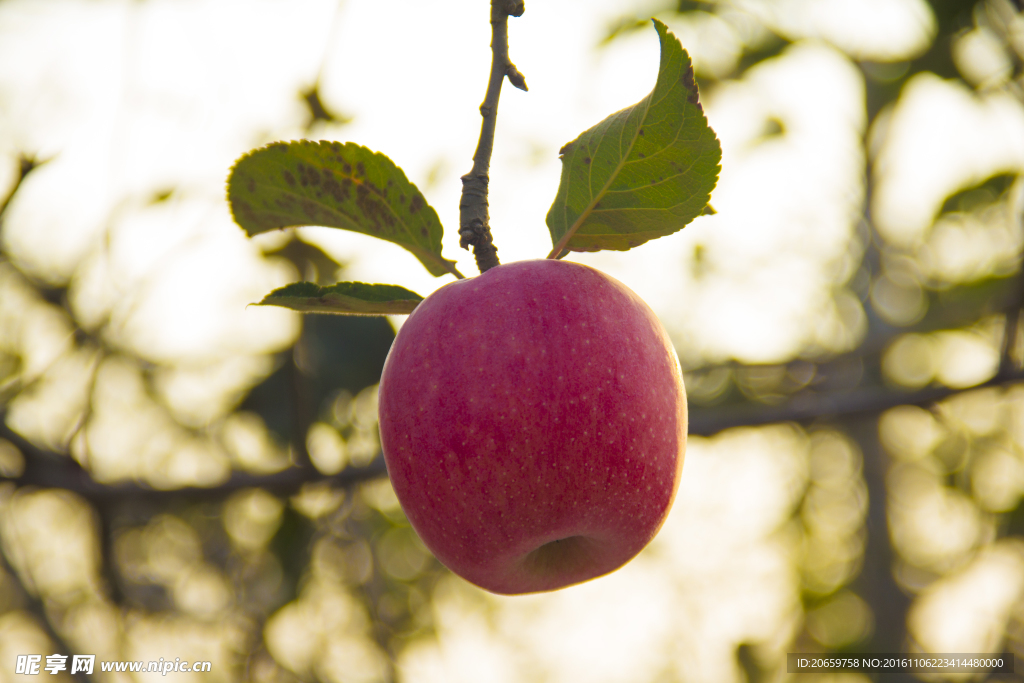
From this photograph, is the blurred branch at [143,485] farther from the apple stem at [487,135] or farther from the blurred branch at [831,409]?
the apple stem at [487,135]

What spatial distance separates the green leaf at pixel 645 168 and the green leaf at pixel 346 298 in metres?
0.22

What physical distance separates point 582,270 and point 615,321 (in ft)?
0.28

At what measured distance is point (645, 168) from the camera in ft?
2.68

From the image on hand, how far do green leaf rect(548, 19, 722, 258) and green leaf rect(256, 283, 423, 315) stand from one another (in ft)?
0.73

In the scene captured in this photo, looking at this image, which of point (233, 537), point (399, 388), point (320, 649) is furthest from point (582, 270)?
point (233, 537)

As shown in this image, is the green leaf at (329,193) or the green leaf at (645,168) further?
the green leaf at (329,193)

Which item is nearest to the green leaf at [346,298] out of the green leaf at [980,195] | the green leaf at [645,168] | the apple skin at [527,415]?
the apple skin at [527,415]

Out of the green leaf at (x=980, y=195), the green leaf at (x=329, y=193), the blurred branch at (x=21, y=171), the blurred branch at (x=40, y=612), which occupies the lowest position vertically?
the blurred branch at (x=40, y=612)

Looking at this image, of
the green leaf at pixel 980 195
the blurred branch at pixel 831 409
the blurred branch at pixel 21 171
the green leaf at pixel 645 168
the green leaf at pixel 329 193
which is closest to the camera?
the green leaf at pixel 645 168

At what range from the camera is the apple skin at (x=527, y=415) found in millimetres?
795

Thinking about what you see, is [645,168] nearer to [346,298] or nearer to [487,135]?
[487,135]

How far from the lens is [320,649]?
9.01ft

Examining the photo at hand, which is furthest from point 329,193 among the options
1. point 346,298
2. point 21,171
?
point 21,171

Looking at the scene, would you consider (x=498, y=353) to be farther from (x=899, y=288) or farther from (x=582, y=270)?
(x=899, y=288)
